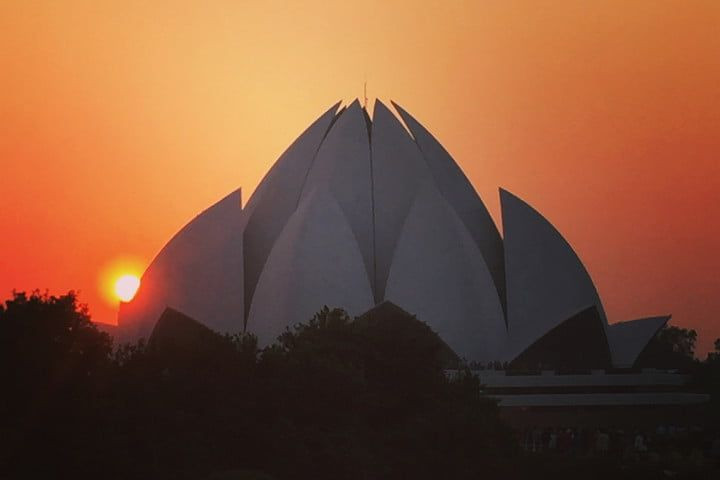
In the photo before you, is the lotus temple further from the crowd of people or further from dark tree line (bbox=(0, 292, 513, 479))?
dark tree line (bbox=(0, 292, 513, 479))

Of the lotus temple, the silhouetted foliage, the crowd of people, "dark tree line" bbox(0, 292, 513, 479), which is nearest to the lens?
"dark tree line" bbox(0, 292, 513, 479)

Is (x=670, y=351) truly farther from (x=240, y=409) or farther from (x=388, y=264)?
(x=240, y=409)

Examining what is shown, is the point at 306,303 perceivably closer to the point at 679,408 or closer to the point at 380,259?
the point at 380,259

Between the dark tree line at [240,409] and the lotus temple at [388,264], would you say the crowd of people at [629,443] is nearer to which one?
the dark tree line at [240,409]

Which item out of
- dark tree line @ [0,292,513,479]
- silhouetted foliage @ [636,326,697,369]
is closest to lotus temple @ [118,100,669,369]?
silhouetted foliage @ [636,326,697,369]

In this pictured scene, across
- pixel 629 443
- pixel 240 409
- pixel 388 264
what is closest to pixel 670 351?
pixel 388 264

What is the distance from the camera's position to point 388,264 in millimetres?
42250

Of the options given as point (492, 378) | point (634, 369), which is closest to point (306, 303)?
point (492, 378)

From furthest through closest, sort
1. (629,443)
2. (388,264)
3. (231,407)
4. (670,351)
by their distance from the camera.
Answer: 1. (670,351)
2. (388,264)
3. (629,443)
4. (231,407)

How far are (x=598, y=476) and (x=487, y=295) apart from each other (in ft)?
48.3

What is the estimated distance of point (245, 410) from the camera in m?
24.5

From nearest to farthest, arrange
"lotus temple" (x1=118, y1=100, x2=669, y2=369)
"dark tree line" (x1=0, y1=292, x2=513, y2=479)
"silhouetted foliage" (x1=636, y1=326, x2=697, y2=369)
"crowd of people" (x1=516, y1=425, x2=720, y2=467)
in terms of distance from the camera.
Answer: "dark tree line" (x1=0, y1=292, x2=513, y2=479) → "crowd of people" (x1=516, y1=425, x2=720, y2=467) → "lotus temple" (x1=118, y1=100, x2=669, y2=369) → "silhouetted foliage" (x1=636, y1=326, x2=697, y2=369)

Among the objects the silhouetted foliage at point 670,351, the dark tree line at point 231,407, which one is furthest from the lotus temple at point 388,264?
the dark tree line at point 231,407

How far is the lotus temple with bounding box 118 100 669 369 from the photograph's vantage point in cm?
4072
